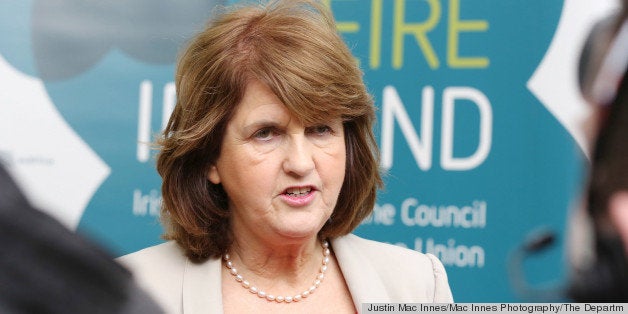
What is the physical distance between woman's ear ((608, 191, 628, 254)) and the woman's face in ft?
3.95

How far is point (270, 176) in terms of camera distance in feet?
4.18

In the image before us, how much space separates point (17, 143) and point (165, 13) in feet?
2.33

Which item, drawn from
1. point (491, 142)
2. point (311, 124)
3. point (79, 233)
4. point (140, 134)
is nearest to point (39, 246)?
point (79, 233)

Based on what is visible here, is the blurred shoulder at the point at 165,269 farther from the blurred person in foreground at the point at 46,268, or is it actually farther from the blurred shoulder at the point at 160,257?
the blurred person in foreground at the point at 46,268

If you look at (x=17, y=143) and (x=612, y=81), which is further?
(x=17, y=143)

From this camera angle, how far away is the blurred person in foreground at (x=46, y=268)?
21 cm

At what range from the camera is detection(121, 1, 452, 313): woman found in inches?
50.0

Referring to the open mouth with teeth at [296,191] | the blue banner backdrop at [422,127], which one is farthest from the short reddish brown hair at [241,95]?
the blue banner backdrop at [422,127]

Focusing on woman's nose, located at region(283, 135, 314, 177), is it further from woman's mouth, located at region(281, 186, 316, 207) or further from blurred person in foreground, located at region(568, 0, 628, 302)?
blurred person in foreground, located at region(568, 0, 628, 302)

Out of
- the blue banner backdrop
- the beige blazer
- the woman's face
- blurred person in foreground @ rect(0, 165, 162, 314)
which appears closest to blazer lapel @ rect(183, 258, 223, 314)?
the beige blazer

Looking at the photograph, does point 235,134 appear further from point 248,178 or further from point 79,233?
point 79,233

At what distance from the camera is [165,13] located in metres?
2.64

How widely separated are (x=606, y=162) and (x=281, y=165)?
52.0 inches

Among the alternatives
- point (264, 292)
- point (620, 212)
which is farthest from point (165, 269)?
point (620, 212)
